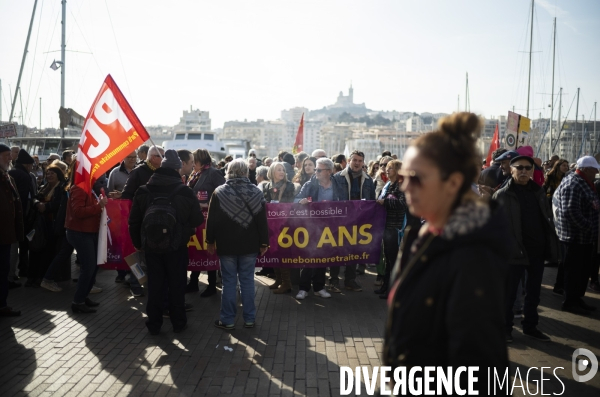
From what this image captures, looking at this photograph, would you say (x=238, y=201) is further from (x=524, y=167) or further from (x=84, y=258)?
(x=524, y=167)

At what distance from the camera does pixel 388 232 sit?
26.8 feet

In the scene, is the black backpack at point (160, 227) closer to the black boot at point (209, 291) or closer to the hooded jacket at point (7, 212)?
the hooded jacket at point (7, 212)

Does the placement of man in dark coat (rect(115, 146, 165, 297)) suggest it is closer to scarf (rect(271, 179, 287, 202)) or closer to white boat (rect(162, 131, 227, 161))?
scarf (rect(271, 179, 287, 202))

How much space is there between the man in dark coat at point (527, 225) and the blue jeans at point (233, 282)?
3.02 meters

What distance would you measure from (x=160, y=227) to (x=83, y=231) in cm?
169

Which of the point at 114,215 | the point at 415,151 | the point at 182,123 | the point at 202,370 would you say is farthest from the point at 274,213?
the point at 182,123

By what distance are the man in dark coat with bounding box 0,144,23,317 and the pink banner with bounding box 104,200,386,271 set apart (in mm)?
1392

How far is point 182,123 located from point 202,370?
593ft

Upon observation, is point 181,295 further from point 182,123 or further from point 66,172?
point 182,123

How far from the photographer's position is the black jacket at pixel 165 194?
20.6 feet

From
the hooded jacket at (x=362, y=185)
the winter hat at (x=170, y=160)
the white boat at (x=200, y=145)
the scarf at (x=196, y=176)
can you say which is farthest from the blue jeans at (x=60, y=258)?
the white boat at (x=200, y=145)

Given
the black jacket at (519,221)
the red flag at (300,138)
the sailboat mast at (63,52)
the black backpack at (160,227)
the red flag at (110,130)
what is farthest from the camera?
the sailboat mast at (63,52)

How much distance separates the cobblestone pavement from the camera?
483 cm

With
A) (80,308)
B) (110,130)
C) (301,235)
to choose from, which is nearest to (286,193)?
(301,235)
